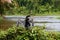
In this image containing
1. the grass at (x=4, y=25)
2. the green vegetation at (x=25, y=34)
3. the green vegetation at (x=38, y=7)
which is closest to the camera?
the green vegetation at (x=25, y=34)

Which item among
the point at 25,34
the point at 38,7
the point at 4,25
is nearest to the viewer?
the point at 25,34

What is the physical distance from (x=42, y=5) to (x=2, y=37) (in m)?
25.3

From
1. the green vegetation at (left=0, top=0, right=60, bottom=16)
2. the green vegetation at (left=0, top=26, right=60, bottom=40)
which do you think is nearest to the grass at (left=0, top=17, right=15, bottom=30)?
the green vegetation at (left=0, top=26, right=60, bottom=40)

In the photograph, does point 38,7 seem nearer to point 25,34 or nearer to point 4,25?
point 4,25

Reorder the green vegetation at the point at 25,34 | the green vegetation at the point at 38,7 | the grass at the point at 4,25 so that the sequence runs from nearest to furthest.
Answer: the green vegetation at the point at 25,34 < the grass at the point at 4,25 < the green vegetation at the point at 38,7

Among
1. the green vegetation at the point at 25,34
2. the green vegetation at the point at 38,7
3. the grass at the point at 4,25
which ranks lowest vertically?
the green vegetation at the point at 38,7

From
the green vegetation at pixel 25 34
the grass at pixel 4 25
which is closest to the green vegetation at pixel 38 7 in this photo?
the grass at pixel 4 25

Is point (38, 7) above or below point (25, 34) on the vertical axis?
below

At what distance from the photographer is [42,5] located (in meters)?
33.9

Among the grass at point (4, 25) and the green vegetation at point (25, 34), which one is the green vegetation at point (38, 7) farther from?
the green vegetation at point (25, 34)

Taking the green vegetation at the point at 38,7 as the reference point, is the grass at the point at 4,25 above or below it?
above

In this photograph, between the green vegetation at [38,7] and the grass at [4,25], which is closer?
the grass at [4,25]

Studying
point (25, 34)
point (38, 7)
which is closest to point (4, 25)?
point (25, 34)

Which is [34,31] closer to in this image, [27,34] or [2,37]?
[27,34]
